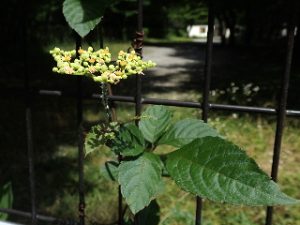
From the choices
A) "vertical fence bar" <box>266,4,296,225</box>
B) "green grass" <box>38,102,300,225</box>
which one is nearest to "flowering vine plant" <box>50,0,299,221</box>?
"vertical fence bar" <box>266,4,296,225</box>

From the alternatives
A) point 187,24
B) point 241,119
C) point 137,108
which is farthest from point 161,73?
point 187,24

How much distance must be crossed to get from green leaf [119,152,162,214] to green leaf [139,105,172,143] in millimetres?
88

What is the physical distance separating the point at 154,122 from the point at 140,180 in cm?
23

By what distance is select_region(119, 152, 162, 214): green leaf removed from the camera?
1128 millimetres

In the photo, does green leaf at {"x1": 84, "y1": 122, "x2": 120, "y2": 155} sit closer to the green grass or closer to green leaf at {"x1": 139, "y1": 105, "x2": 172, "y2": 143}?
green leaf at {"x1": 139, "y1": 105, "x2": 172, "y2": 143}

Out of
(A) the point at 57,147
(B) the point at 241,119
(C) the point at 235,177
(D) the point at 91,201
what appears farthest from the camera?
(B) the point at 241,119

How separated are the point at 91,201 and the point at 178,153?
3.16 meters

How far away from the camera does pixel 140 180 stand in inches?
46.1

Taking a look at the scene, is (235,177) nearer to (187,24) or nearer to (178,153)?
(178,153)

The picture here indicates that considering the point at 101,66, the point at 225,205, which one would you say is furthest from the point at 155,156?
the point at 225,205

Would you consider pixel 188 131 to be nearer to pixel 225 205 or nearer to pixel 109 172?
pixel 109 172

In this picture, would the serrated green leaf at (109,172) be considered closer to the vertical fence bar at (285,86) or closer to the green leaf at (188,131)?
the green leaf at (188,131)

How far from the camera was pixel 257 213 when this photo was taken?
389 centimetres

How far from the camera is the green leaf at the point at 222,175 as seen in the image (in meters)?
1.04
